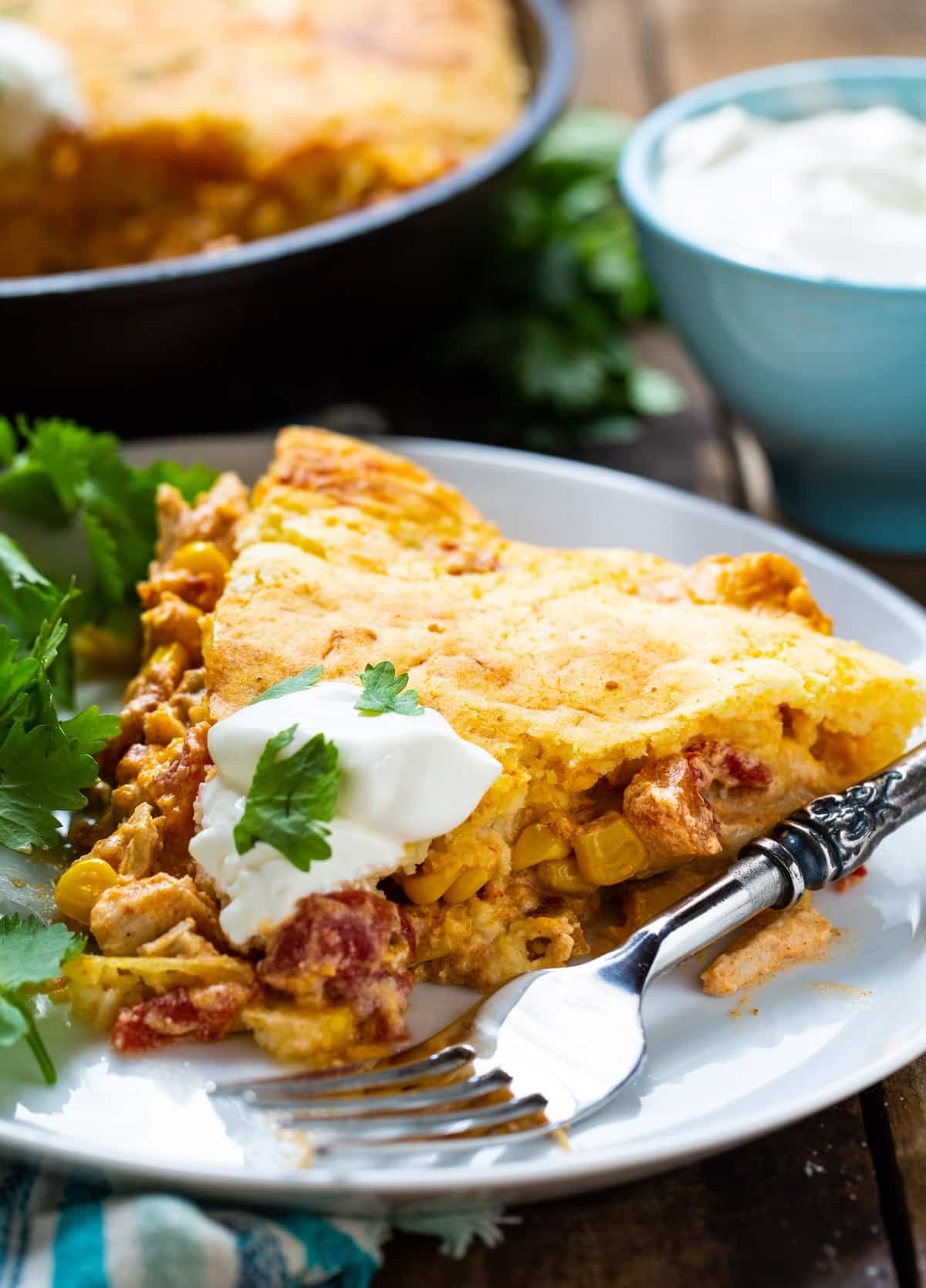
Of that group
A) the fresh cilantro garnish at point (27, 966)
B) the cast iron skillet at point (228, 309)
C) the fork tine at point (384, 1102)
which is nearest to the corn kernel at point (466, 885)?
the fork tine at point (384, 1102)

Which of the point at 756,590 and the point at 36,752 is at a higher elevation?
the point at 36,752

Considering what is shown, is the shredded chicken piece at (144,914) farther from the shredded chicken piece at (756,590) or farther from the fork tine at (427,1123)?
the shredded chicken piece at (756,590)

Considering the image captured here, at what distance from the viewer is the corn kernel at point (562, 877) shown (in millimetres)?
2723

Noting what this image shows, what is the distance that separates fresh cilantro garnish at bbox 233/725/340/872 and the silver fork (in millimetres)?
342

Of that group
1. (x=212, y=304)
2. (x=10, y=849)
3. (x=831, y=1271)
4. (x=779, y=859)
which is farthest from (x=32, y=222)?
(x=831, y=1271)

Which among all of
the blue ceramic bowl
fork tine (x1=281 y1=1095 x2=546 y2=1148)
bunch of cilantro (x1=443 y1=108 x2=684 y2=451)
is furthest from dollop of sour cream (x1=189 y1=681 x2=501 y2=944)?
bunch of cilantro (x1=443 y1=108 x2=684 y2=451)

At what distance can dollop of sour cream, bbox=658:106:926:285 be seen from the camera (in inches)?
153

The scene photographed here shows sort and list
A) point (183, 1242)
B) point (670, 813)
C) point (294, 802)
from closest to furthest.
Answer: point (183, 1242) → point (294, 802) → point (670, 813)

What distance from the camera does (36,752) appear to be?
2.70m

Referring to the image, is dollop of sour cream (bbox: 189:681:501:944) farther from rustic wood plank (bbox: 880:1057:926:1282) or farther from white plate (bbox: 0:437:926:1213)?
rustic wood plank (bbox: 880:1057:926:1282)

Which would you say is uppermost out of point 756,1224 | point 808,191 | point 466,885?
point 808,191

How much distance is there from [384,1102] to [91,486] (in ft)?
5.89

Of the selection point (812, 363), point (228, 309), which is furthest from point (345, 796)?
point (812, 363)

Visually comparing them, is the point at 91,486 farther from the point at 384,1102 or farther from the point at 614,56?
the point at 614,56
